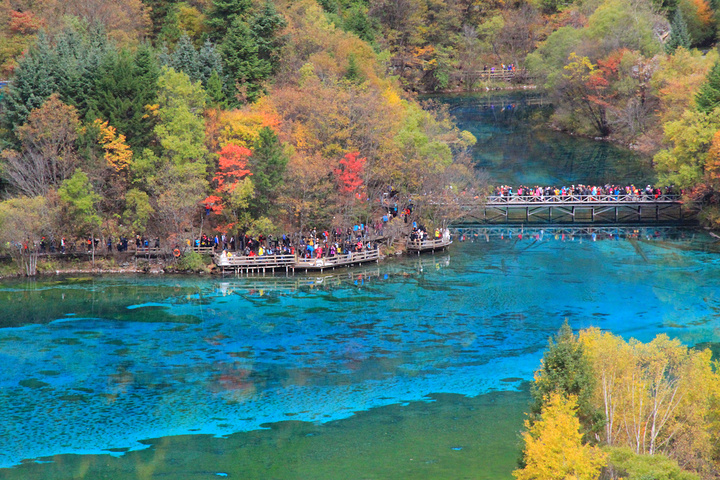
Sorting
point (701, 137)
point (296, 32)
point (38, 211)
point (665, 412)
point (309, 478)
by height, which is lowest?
point (309, 478)

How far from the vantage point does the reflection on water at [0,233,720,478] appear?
34.0 meters

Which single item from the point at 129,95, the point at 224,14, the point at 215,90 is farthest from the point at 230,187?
the point at 224,14

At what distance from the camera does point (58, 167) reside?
59.4 metres

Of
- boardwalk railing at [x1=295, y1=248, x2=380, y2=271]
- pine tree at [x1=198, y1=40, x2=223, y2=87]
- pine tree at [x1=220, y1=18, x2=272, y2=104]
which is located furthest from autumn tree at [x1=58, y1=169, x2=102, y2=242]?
pine tree at [x1=220, y1=18, x2=272, y2=104]

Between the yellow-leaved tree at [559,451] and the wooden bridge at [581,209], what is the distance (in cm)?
4567

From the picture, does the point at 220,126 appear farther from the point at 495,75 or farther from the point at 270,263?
the point at 495,75

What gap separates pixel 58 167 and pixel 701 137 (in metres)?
47.7

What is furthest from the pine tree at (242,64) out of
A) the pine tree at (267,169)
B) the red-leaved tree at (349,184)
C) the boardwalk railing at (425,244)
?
the boardwalk railing at (425,244)

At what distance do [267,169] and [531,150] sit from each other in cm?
4679

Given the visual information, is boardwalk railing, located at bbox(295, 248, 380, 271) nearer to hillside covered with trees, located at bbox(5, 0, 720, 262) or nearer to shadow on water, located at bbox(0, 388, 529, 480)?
hillside covered with trees, located at bbox(5, 0, 720, 262)

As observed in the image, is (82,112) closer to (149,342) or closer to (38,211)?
(38,211)

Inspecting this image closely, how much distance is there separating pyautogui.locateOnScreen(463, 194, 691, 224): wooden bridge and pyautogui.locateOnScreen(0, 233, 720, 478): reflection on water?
802 centimetres

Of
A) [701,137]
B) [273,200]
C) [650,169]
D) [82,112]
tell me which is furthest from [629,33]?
[82,112]

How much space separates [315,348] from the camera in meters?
44.4
